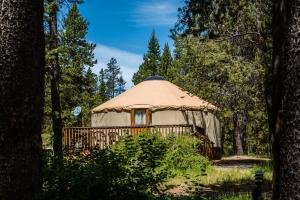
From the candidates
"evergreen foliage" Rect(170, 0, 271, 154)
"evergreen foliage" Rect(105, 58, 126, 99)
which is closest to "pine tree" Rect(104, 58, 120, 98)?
"evergreen foliage" Rect(105, 58, 126, 99)

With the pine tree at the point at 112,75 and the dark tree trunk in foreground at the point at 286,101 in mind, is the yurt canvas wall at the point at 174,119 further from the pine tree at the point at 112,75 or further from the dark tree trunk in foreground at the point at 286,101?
the pine tree at the point at 112,75

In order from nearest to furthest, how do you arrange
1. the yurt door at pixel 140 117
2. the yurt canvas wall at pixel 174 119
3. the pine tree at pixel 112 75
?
the yurt canvas wall at pixel 174 119, the yurt door at pixel 140 117, the pine tree at pixel 112 75

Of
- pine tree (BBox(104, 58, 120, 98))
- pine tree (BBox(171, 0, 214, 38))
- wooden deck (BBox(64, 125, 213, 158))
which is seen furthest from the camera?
pine tree (BBox(104, 58, 120, 98))

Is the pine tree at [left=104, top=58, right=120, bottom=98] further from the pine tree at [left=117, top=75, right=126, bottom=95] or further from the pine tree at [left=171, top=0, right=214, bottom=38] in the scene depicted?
the pine tree at [left=171, top=0, right=214, bottom=38]

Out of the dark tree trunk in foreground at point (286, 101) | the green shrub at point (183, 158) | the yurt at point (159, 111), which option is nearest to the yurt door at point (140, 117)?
the yurt at point (159, 111)

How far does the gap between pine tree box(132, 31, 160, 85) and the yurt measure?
31.1 m

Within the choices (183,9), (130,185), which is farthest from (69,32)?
(130,185)

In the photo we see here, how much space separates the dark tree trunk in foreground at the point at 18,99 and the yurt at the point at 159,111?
52.0 feet

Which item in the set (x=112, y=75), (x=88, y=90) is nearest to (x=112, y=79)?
(x=112, y=75)

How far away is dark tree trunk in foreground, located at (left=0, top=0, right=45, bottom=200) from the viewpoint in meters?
4.34

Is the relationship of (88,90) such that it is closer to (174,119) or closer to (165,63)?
(165,63)

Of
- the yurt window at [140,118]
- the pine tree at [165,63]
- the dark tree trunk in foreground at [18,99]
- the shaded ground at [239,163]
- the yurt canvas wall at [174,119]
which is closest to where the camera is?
the dark tree trunk in foreground at [18,99]

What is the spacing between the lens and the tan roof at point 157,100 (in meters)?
20.8

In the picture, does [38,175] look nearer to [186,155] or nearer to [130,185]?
[130,185]
